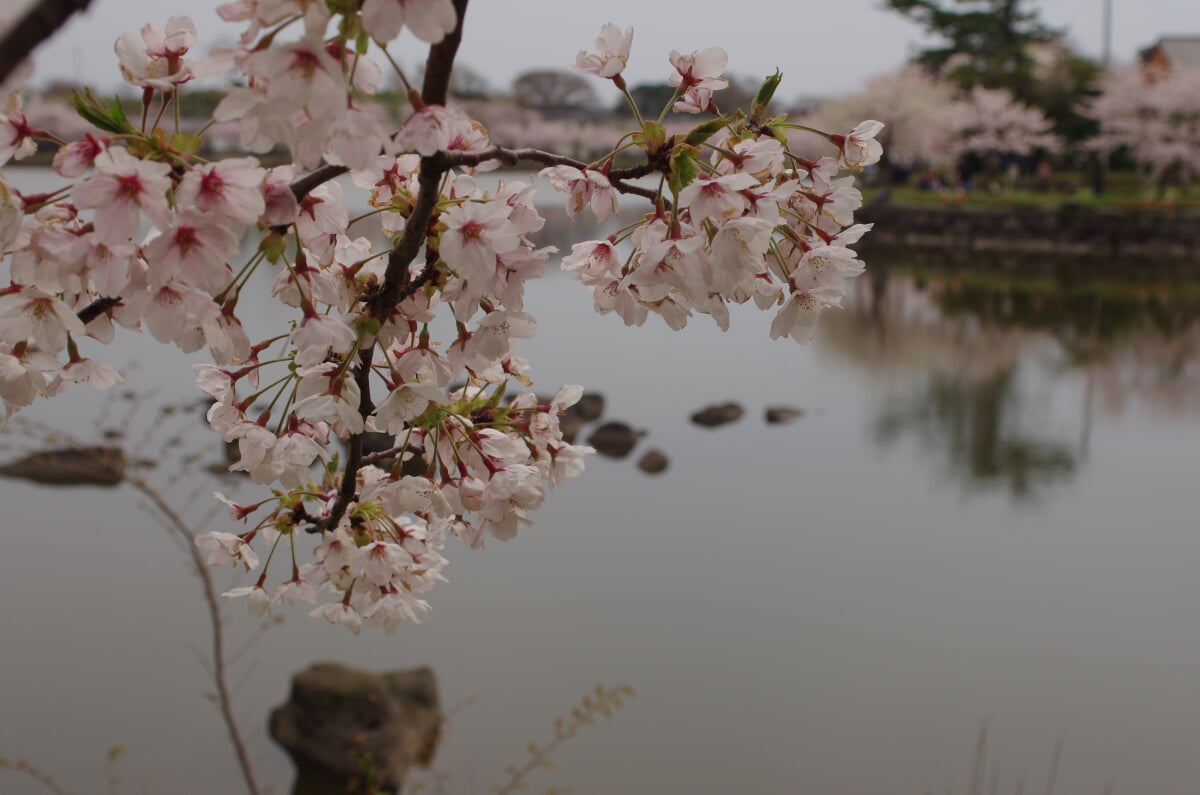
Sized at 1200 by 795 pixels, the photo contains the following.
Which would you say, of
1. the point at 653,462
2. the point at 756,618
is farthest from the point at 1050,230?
the point at 756,618

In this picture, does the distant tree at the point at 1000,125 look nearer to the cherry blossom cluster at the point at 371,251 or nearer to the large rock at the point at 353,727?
the large rock at the point at 353,727

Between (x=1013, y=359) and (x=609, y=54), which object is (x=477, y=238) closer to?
(x=609, y=54)

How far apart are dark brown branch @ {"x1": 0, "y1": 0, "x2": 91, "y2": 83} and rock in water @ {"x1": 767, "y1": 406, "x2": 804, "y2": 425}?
1125 cm

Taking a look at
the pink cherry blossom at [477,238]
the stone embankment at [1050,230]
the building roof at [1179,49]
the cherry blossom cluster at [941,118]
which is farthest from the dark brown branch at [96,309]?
the building roof at [1179,49]

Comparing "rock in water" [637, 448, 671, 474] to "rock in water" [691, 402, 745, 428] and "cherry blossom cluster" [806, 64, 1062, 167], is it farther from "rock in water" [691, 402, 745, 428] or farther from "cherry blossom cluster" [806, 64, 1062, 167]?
"cherry blossom cluster" [806, 64, 1062, 167]

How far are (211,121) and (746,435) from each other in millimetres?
10493

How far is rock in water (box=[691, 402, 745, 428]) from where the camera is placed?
1112 centimetres

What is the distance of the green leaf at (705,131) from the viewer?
684 mm

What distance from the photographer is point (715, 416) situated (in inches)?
439

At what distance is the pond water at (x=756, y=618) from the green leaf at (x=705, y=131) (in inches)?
132

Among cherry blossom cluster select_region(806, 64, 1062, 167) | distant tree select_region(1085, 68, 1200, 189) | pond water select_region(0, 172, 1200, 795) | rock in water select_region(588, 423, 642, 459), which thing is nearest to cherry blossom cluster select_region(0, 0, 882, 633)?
pond water select_region(0, 172, 1200, 795)

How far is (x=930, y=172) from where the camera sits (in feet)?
90.4

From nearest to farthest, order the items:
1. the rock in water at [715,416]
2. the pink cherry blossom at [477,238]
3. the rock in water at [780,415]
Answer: the pink cherry blossom at [477,238]
the rock in water at [715,416]
the rock in water at [780,415]

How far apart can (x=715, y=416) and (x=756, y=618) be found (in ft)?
15.1
